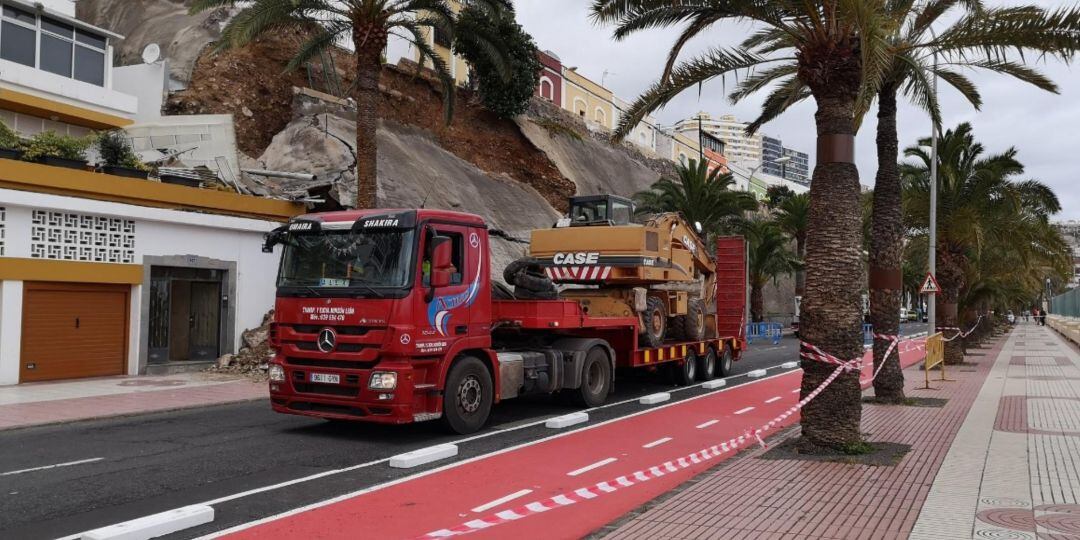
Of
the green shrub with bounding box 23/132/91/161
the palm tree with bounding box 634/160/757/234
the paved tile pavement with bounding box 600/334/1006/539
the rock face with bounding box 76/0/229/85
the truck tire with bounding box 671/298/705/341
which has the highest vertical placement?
the rock face with bounding box 76/0/229/85

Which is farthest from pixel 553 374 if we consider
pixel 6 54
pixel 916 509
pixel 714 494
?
pixel 6 54

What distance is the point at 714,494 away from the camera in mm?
7180

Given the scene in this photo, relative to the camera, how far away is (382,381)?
9.50 m

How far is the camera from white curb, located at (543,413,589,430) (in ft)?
37.2

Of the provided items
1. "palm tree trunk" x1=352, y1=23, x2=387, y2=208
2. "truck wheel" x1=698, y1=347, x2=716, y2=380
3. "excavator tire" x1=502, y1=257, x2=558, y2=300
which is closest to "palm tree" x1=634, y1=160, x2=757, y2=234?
"truck wheel" x1=698, y1=347, x2=716, y2=380

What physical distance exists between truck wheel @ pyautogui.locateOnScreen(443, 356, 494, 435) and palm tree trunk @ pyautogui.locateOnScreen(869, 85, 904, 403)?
748 cm

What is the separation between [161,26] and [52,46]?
8691 millimetres

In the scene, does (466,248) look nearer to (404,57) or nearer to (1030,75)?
(1030,75)

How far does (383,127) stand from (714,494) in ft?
93.1

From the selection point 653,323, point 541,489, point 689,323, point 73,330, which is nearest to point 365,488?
point 541,489

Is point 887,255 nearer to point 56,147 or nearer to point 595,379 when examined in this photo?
point 595,379

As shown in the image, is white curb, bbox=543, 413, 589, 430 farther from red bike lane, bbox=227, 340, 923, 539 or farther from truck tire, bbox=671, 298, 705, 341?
truck tire, bbox=671, 298, 705, 341

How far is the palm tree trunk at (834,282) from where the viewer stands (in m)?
9.35

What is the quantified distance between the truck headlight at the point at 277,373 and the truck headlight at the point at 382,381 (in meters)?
1.44
